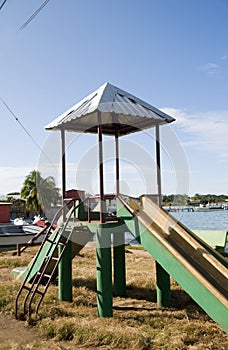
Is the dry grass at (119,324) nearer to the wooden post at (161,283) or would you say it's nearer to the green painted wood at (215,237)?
the wooden post at (161,283)

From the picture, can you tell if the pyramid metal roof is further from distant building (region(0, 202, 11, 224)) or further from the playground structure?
distant building (region(0, 202, 11, 224))

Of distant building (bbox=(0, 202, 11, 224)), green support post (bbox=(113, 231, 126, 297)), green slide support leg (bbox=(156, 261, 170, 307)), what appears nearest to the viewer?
green slide support leg (bbox=(156, 261, 170, 307))

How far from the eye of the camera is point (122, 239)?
23.9ft

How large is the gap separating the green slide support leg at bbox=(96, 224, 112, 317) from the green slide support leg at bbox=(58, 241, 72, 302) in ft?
3.48

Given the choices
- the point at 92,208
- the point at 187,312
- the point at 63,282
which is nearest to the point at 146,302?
the point at 187,312

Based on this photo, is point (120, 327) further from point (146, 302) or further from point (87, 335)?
point (146, 302)

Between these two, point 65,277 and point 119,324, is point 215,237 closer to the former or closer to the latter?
point 65,277

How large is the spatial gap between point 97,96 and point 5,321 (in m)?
4.05

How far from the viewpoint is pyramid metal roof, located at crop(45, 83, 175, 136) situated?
243 inches

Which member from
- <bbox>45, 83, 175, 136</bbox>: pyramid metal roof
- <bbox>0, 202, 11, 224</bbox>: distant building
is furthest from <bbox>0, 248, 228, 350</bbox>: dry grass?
<bbox>0, 202, 11, 224</bbox>: distant building

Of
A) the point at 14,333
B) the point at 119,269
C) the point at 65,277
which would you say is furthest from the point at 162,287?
the point at 14,333

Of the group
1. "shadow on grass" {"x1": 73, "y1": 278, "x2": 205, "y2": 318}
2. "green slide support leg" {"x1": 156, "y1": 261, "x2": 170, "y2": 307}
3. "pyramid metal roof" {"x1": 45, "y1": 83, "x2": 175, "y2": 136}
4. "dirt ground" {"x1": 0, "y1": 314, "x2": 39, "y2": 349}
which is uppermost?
"pyramid metal roof" {"x1": 45, "y1": 83, "x2": 175, "y2": 136}

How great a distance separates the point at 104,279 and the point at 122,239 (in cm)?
138

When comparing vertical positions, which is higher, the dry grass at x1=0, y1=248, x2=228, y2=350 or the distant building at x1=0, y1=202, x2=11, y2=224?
the distant building at x1=0, y1=202, x2=11, y2=224
